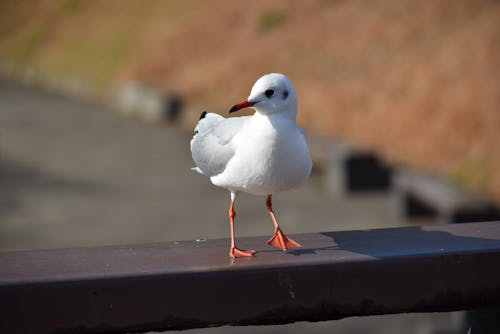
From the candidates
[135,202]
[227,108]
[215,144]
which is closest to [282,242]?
[215,144]

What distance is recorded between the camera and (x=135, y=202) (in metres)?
11.4

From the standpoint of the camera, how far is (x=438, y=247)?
9.22 feet

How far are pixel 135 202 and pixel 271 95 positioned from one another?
882 cm

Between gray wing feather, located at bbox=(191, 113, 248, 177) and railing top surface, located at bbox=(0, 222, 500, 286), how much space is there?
287mm

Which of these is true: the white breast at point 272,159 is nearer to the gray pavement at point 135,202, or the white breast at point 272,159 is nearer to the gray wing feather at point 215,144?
the gray wing feather at point 215,144

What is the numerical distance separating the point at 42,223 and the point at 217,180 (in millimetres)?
7798

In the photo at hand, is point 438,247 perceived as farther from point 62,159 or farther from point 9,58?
point 9,58

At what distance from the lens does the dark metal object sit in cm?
248

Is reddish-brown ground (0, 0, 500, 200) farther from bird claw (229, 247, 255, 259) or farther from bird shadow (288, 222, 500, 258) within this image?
bird claw (229, 247, 255, 259)

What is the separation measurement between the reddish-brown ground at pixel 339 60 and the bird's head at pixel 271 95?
807 centimetres

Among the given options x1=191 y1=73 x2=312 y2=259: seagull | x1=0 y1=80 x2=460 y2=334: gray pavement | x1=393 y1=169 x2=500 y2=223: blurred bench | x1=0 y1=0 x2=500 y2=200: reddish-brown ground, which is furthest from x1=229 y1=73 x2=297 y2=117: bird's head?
x1=0 y1=0 x2=500 y2=200: reddish-brown ground

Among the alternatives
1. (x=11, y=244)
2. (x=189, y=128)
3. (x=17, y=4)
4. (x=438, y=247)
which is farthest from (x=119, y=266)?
(x=17, y=4)

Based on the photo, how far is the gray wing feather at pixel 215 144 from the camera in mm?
3041

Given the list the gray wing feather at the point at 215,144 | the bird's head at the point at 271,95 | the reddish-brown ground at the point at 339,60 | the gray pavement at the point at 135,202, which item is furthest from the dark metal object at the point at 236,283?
the reddish-brown ground at the point at 339,60
